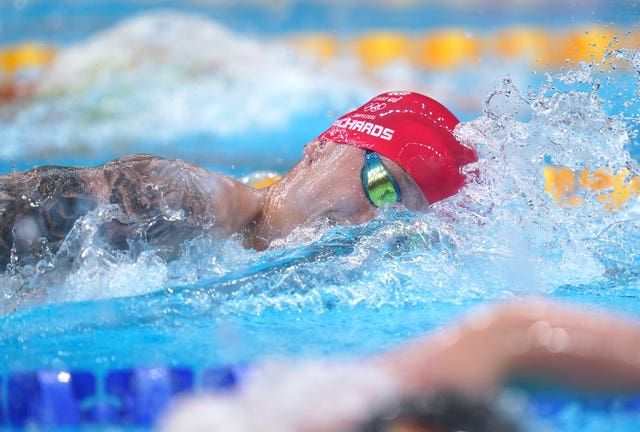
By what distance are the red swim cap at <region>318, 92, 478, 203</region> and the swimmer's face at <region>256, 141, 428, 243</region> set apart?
3 cm

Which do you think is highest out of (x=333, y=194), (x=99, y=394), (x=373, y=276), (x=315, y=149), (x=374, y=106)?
(x=374, y=106)

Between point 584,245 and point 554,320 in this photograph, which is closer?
point 554,320

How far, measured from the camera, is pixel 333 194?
6.54 feet

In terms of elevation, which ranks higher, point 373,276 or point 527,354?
point 373,276

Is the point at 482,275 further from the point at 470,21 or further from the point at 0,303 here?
the point at 470,21

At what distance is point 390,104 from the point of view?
7.22 feet

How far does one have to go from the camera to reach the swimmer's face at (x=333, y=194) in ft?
6.52

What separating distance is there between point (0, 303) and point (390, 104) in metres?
1.19

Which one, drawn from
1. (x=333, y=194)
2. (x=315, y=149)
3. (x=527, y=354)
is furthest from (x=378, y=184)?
(x=527, y=354)

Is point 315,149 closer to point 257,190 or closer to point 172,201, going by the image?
point 257,190

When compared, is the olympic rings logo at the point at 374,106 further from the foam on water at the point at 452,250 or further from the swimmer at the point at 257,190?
the foam on water at the point at 452,250

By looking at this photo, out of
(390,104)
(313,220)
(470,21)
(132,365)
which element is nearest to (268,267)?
(313,220)

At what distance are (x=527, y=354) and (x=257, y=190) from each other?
54.1 inches

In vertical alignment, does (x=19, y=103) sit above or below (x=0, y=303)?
above
